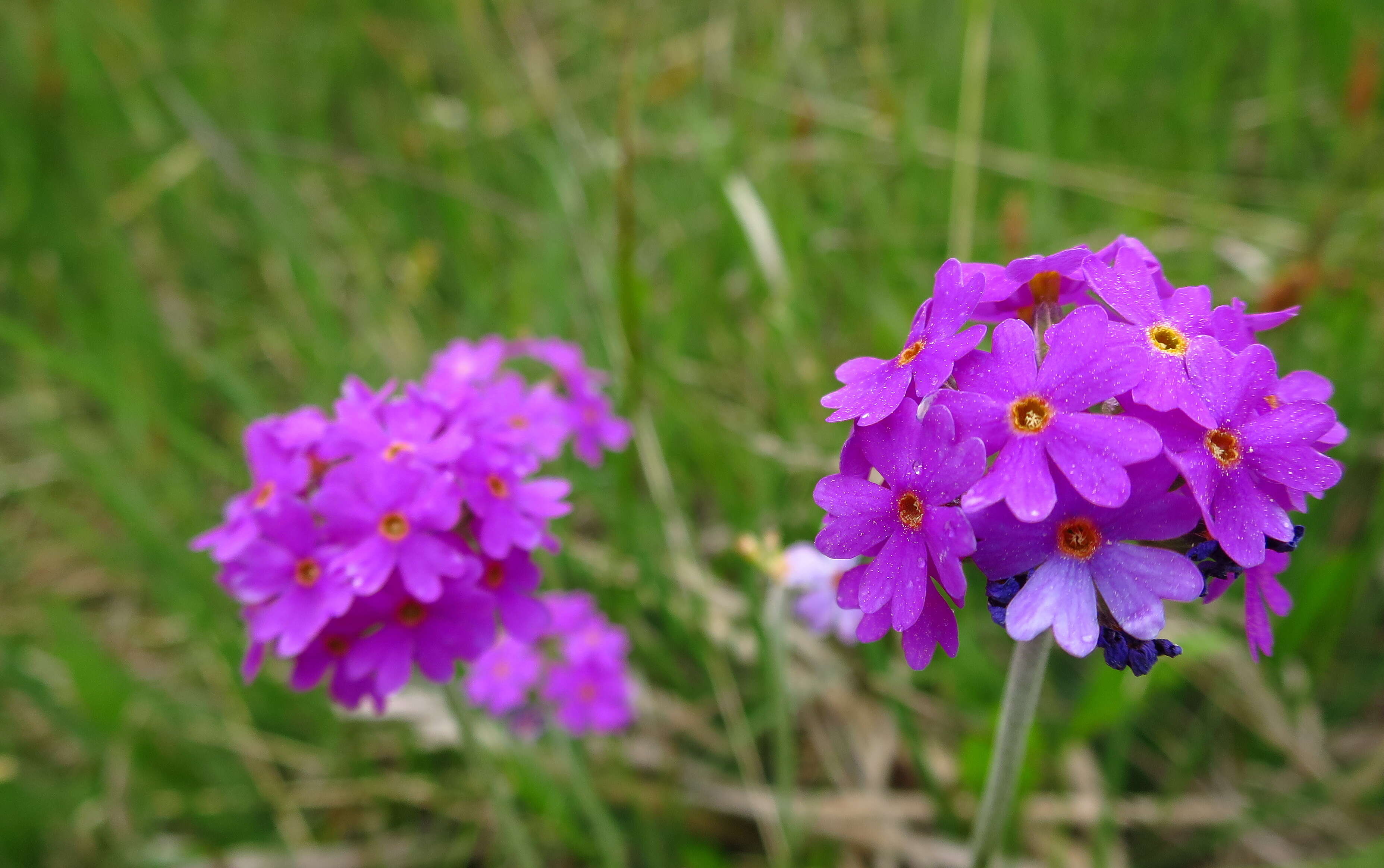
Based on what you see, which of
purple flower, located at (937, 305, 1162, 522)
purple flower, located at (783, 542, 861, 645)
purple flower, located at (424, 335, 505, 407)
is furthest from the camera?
purple flower, located at (783, 542, 861, 645)

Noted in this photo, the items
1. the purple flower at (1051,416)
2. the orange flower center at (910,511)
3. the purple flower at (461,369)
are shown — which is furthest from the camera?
the purple flower at (461,369)

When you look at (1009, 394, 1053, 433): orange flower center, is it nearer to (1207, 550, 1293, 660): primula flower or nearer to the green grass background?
(1207, 550, 1293, 660): primula flower

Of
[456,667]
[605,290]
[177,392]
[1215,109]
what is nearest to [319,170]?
[177,392]

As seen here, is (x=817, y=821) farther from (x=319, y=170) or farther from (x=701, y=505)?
(x=319, y=170)

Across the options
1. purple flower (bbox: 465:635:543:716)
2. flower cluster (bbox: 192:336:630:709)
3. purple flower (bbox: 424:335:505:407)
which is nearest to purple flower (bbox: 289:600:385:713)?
flower cluster (bbox: 192:336:630:709)

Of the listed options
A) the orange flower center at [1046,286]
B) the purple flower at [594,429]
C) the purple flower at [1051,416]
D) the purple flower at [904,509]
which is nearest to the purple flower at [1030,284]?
the orange flower center at [1046,286]

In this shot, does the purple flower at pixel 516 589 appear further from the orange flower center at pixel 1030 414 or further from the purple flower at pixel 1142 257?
the purple flower at pixel 1142 257

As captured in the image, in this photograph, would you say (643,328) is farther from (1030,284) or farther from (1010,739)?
(1010,739)
